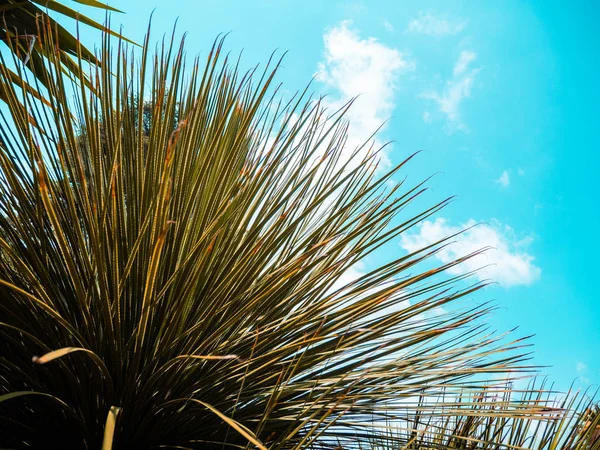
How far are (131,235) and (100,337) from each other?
0.24 meters

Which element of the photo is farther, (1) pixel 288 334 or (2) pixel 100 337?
(1) pixel 288 334

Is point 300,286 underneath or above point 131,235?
above

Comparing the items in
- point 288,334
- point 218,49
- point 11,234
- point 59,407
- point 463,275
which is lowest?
point 59,407

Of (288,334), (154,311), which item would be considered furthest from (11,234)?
(288,334)

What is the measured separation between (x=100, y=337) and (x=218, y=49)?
910 millimetres

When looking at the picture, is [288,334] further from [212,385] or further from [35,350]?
[35,350]

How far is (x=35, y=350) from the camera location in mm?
1155

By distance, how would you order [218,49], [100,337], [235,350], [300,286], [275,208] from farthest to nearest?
[218,49], [275,208], [300,286], [235,350], [100,337]

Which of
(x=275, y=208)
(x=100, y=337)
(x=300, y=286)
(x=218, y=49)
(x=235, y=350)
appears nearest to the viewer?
(x=100, y=337)

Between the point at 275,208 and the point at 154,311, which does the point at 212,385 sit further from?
the point at 275,208

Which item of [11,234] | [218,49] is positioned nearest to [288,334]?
[11,234]

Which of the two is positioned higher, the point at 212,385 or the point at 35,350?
the point at 212,385

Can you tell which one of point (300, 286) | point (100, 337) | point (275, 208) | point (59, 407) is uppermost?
point (275, 208)

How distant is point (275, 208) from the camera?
1.48 m
